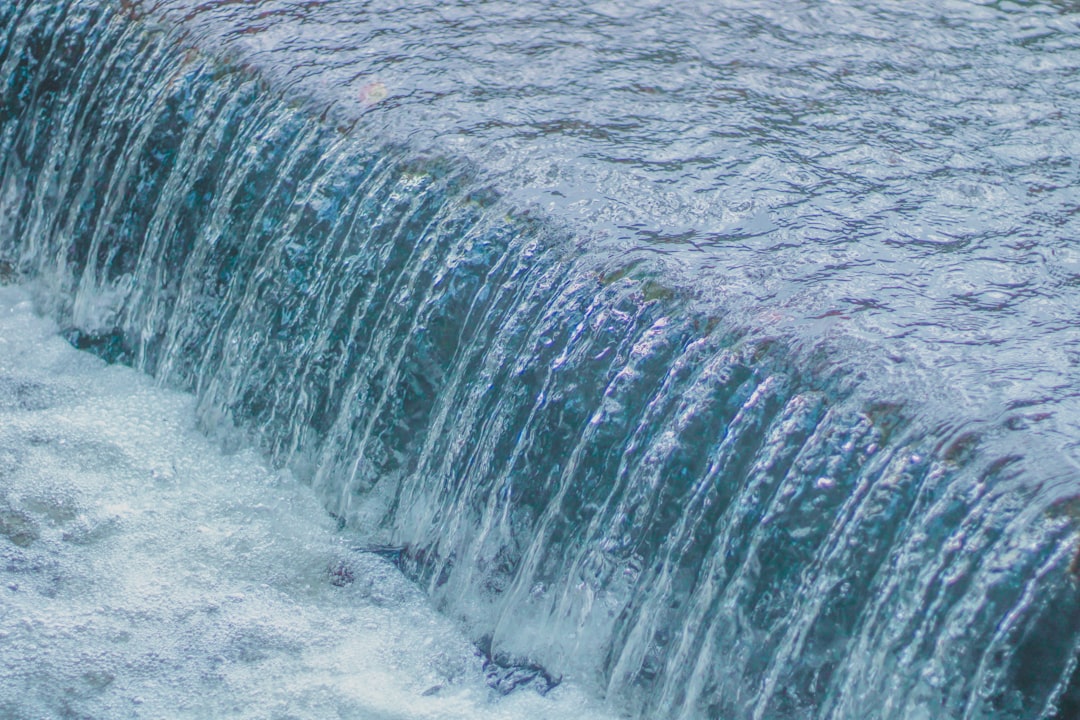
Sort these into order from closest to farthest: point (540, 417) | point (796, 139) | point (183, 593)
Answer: point (540, 417), point (183, 593), point (796, 139)

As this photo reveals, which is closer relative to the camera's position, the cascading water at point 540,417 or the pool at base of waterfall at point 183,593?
the cascading water at point 540,417

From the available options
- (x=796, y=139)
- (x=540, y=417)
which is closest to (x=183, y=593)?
(x=540, y=417)

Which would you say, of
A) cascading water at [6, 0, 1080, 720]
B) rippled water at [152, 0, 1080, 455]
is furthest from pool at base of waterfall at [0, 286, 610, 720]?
rippled water at [152, 0, 1080, 455]

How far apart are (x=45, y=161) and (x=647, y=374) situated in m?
2.97

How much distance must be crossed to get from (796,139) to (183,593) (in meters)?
2.47

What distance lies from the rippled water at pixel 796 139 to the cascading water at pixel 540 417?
0.15 metres

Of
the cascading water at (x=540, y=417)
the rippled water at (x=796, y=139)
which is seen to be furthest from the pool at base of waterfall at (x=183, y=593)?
the rippled water at (x=796, y=139)

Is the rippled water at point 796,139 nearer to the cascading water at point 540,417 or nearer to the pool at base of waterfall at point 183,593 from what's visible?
the cascading water at point 540,417

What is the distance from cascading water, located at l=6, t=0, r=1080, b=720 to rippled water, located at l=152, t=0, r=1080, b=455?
5.9 inches

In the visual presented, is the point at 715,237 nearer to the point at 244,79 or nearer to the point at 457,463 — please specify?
the point at 457,463

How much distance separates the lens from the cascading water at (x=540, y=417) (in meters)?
2.88

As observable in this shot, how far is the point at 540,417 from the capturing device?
363 centimetres

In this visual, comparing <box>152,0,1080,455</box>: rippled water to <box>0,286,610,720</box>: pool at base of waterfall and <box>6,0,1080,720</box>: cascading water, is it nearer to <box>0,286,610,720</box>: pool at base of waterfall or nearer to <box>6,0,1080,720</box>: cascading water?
<box>6,0,1080,720</box>: cascading water

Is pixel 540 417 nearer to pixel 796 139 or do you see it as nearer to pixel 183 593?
pixel 183 593
